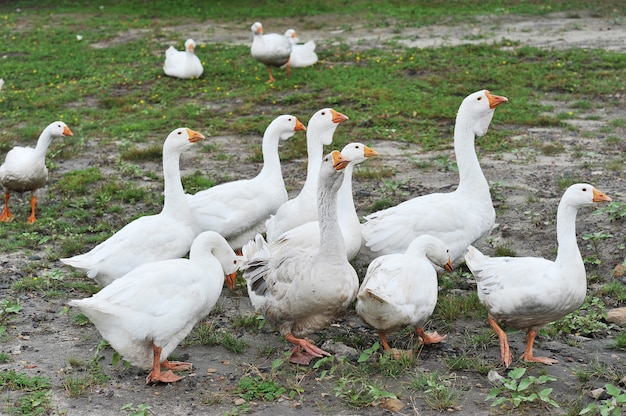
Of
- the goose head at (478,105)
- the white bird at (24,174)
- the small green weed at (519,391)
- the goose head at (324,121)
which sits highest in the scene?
the goose head at (478,105)

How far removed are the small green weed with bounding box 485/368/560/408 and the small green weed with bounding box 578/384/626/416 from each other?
20cm

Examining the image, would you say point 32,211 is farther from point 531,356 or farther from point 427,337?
point 531,356

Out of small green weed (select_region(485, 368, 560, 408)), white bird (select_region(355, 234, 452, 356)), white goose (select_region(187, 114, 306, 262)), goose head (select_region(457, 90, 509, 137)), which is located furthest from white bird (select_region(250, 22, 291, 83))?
small green weed (select_region(485, 368, 560, 408))

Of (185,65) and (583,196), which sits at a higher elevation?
(583,196)

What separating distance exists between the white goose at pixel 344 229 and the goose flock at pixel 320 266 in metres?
0.01

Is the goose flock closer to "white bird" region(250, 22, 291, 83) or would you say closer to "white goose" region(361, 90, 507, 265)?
"white goose" region(361, 90, 507, 265)

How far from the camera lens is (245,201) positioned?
26.3 feet

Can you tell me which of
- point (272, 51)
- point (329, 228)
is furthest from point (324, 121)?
point (272, 51)

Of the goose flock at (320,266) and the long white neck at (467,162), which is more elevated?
the long white neck at (467,162)

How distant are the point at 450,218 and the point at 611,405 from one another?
8.36 feet

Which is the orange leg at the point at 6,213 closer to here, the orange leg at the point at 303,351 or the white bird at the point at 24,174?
the white bird at the point at 24,174

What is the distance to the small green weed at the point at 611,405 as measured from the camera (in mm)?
5047

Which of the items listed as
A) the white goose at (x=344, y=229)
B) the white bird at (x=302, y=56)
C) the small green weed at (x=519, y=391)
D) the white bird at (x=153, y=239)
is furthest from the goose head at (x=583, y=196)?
the white bird at (x=302, y=56)

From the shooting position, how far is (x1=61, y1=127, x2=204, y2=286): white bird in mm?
6816
